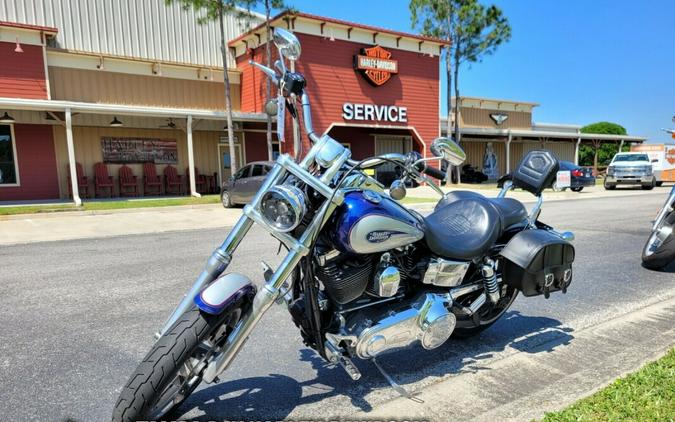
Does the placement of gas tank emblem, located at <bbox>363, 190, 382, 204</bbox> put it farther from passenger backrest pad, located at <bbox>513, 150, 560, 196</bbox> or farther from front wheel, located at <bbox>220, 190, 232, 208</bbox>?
front wheel, located at <bbox>220, 190, 232, 208</bbox>

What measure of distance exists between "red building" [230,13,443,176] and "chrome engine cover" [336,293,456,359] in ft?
52.2

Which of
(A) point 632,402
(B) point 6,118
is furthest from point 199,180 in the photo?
(A) point 632,402

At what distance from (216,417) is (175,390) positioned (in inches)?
11.5

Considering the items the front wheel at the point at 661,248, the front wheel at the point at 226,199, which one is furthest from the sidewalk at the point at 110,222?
the front wheel at the point at 661,248

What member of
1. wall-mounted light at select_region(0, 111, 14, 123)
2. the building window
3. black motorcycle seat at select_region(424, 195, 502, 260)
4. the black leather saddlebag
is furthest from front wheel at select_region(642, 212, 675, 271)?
the building window

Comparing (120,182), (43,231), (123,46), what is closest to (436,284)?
(43,231)

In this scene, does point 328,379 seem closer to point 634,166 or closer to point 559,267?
point 559,267

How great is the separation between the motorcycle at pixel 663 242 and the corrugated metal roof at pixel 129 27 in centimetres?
1713

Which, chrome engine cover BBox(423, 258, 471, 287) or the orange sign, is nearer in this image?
chrome engine cover BBox(423, 258, 471, 287)

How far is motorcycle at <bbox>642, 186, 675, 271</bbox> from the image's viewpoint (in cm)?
561

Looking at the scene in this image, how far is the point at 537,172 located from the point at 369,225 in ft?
6.34

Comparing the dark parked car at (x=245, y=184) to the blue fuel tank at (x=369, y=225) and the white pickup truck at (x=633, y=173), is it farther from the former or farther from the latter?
the white pickup truck at (x=633, y=173)

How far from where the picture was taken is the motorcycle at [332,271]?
2.25 meters

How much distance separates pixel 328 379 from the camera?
3.06 meters
